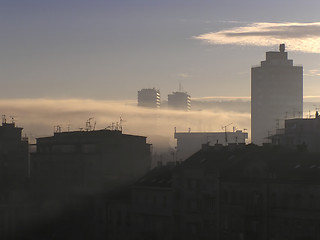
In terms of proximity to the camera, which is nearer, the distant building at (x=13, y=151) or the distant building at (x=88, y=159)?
the distant building at (x=88, y=159)

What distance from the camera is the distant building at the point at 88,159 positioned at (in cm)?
13750

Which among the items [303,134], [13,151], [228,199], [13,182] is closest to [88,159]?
[13,182]

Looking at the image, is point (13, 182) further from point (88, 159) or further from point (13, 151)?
point (13, 151)

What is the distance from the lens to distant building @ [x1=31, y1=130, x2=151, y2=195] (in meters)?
138

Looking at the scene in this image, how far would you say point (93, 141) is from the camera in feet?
461

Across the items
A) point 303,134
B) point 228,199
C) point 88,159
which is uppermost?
point 303,134

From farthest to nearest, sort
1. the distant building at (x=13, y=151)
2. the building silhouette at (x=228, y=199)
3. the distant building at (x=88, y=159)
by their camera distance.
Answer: the distant building at (x=13, y=151), the distant building at (x=88, y=159), the building silhouette at (x=228, y=199)

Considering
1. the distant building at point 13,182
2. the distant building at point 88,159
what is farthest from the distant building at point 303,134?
the distant building at point 13,182

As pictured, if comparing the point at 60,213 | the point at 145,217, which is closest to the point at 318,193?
the point at 145,217

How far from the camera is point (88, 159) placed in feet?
458

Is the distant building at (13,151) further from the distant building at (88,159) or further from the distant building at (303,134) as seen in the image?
the distant building at (303,134)

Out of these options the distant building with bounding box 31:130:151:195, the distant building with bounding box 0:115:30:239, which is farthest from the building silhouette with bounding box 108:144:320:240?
the distant building with bounding box 0:115:30:239

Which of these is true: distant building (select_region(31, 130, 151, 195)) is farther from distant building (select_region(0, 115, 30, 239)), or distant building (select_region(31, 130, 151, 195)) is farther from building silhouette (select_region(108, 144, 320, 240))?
building silhouette (select_region(108, 144, 320, 240))

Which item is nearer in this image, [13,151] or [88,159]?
[88,159]
